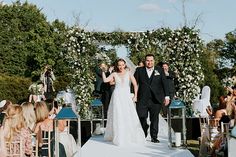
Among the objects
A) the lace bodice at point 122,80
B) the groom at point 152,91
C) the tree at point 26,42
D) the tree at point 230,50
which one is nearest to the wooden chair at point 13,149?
the lace bodice at point 122,80

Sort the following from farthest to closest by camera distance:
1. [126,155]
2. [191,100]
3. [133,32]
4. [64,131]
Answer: [133,32] → [191,100] → [64,131] → [126,155]

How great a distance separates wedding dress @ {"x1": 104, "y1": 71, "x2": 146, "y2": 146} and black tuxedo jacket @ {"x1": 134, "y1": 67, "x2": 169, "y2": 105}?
0.26 m

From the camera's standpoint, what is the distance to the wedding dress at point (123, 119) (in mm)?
10289

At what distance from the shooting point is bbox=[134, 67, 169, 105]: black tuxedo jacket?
10.7 meters

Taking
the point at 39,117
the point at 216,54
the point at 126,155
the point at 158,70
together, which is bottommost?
the point at 126,155

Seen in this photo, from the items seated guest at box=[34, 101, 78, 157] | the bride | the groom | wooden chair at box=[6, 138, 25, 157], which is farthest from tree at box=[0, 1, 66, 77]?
wooden chair at box=[6, 138, 25, 157]

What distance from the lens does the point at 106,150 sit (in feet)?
31.7

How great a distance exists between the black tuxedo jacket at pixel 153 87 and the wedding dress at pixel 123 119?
0.26 m

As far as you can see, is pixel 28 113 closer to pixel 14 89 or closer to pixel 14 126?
pixel 14 126

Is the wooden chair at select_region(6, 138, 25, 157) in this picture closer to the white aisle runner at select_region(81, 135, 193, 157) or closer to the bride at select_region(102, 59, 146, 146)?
the white aisle runner at select_region(81, 135, 193, 157)

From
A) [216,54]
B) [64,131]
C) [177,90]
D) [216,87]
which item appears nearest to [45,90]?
[177,90]

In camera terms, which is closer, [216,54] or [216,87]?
[216,87]

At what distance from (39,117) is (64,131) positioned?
632 mm

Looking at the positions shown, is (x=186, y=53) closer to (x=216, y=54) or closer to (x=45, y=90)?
(x=45, y=90)
